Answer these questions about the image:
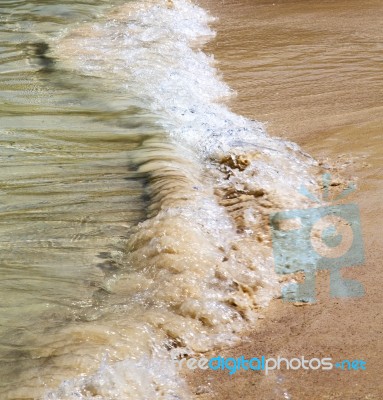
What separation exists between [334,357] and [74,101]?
3.06 m

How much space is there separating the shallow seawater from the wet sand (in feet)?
0.46

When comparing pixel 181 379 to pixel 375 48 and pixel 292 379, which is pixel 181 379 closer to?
pixel 292 379

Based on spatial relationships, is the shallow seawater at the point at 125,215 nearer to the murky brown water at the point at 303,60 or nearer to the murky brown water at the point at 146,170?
the murky brown water at the point at 146,170

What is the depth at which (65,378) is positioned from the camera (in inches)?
95.4

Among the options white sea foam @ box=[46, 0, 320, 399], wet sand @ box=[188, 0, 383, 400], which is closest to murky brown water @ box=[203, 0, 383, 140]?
wet sand @ box=[188, 0, 383, 400]

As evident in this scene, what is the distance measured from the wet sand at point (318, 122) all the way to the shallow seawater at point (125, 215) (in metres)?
0.14

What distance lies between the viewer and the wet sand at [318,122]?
2.48 metres

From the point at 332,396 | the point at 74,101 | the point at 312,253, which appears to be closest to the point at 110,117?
the point at 74,101

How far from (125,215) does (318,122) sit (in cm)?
167

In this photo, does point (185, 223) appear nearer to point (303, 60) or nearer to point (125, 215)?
point (125, 215)

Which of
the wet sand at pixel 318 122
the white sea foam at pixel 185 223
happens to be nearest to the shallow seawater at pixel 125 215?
the white sea foam at pixel 185 223

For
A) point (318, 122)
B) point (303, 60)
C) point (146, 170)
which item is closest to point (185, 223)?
point (146, 170)

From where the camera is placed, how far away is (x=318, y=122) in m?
4.65

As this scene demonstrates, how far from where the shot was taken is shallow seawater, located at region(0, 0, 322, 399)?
102 inches
